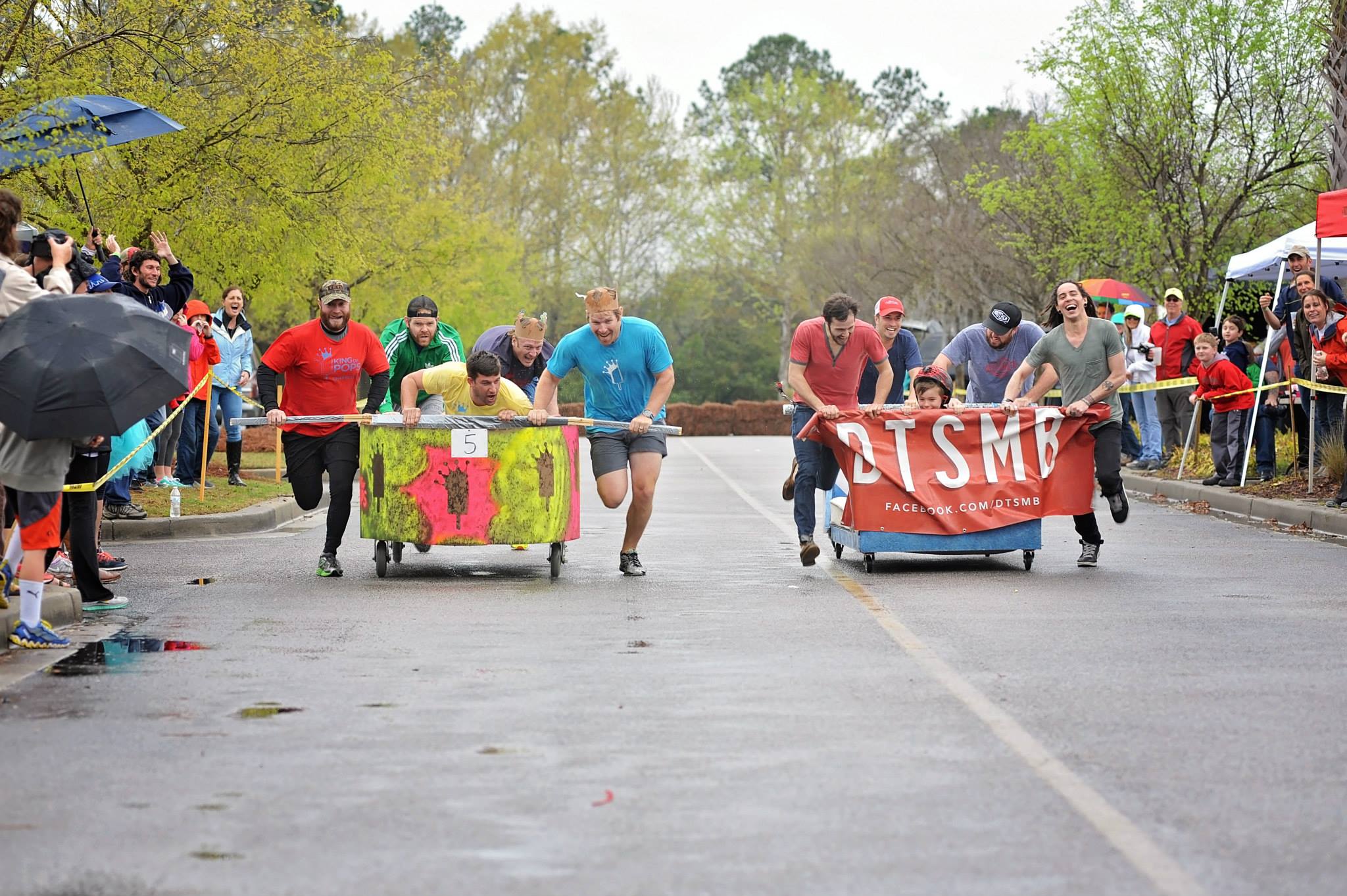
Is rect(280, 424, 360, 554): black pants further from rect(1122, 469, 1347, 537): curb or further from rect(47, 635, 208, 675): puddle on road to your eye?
rect(1122, 469, 1347, 537): curb

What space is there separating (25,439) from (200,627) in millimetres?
1439

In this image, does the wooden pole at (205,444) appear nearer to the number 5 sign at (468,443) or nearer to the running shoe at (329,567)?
the running shoe at (329,567)

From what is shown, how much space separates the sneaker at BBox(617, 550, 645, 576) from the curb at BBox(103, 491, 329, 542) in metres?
3.00

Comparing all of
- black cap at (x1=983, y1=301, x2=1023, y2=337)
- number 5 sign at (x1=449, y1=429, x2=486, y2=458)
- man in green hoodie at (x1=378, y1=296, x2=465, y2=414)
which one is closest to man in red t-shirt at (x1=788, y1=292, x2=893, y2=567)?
black cap at (x1=983, y1=301, x2=1023, y2=337)

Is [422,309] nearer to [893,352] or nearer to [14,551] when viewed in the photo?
[893,352]

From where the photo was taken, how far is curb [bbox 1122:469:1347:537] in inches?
661

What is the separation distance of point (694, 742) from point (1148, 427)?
18917 millimetres

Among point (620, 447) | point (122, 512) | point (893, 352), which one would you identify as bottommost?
point (122, 512)

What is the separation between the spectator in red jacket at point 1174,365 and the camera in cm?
2419

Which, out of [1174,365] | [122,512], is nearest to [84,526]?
[122,512]

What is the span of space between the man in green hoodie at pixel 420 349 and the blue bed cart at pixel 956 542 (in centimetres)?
320

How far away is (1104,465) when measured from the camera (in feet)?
44.0

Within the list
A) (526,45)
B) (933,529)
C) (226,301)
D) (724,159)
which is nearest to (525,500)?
(933,529)

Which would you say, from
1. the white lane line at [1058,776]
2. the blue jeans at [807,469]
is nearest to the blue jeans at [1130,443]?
the blue jeans at [807,469]
